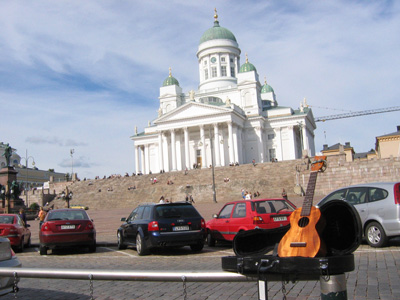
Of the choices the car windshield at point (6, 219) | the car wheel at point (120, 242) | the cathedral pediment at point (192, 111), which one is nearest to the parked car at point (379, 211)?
the car wheel at point (120, 242)

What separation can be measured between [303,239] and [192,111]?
69420 mm

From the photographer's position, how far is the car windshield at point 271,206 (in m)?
12.3

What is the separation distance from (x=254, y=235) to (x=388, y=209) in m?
9.14

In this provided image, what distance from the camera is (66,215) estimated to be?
45.4ft

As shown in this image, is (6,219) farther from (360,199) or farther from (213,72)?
(213,72)

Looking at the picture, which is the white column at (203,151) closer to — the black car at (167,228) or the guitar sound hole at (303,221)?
the black car at (167,228)

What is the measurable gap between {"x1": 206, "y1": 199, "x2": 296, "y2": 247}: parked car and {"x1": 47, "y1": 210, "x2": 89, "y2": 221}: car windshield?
435 centimetres

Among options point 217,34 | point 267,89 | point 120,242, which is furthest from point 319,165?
point 267,89

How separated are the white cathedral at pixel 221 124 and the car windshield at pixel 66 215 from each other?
51.7 meters

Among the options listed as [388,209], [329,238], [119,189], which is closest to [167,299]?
[329,238]

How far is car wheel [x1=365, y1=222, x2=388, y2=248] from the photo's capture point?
10.9m

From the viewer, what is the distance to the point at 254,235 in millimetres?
2922

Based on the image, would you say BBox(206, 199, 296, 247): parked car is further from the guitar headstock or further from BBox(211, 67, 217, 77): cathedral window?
BBox(211, 67, 217, 77): cathedral window

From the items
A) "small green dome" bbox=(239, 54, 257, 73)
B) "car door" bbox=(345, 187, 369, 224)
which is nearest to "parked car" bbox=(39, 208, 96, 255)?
"car door" bbox=(345, 187, 369, 224)
